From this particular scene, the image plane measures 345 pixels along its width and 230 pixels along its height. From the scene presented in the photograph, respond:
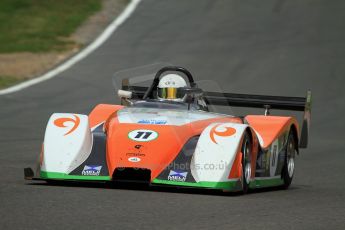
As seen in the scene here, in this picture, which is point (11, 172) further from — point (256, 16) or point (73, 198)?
point (256, 16)

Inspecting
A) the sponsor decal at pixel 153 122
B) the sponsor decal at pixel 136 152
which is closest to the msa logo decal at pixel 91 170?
the sponsor decal at pixel 136 152

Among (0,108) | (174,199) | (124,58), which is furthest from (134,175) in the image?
(124,58)

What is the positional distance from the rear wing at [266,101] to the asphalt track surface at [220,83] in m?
0.73

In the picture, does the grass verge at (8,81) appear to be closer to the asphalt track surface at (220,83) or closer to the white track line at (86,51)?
the white track line at (86,51)

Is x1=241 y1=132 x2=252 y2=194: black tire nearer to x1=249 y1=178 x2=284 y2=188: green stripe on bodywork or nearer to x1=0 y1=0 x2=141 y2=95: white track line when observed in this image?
x1=249 y1=178 x2=284 y2=188: green stripe on bodywork

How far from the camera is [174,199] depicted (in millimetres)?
8594

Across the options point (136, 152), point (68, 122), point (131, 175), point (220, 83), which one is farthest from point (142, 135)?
point (220, 83)

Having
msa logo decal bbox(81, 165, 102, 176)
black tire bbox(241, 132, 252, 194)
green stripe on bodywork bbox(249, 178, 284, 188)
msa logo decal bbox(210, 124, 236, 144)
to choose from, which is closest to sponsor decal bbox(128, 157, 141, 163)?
msa logo decal bbox(81, 165, 102, 176)

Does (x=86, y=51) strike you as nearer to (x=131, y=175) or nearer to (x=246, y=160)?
(x=246, y=160)

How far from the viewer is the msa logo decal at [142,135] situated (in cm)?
930

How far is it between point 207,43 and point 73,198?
15.4 meters

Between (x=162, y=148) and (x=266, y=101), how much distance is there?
3.02 metres

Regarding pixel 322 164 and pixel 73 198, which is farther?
pixel 322 164

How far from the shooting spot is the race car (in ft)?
29.9
